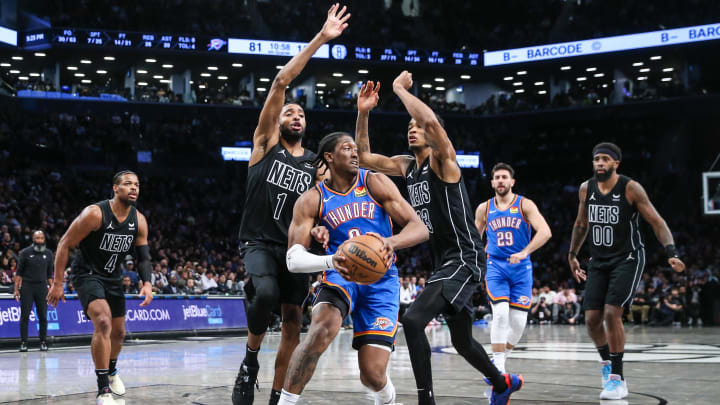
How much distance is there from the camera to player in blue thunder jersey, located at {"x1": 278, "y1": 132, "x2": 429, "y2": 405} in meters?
5.09

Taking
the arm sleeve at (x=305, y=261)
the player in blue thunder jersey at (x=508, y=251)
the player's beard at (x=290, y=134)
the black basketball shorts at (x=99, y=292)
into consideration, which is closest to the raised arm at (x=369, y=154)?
the player's beard at (x=290, y=134)

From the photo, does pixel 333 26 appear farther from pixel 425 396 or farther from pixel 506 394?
pixel 506 394

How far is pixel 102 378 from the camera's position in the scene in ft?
22.9

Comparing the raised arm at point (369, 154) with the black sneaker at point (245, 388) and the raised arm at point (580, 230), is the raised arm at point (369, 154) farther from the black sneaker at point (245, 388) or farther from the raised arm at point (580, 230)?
the raised arm at point (580, 230)

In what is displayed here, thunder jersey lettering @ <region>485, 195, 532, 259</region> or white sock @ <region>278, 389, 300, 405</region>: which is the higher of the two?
thunder jersey lettering @ <region>485, 195, 532, 259</region>

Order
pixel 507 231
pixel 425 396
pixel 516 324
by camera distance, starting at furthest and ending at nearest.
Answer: pixel 507 231 → pixel 516 324 → pixel 425 396

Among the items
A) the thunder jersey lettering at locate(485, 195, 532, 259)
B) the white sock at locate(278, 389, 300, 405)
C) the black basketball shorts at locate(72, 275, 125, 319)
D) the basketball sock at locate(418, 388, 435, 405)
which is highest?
the thunder jersey lettering at locate(485, 195, 532, 259)

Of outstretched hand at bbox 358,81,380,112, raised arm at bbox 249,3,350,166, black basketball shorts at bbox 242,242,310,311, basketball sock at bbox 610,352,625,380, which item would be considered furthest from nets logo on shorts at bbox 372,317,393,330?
basketball sock at bbox 610,352,625,380

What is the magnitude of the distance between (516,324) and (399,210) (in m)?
3.55

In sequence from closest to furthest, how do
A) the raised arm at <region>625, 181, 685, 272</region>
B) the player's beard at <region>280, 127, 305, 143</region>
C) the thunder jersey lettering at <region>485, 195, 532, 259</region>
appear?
the player's beard at <region>280, 127, 305, 143</region>
the raised arm at <region>625, 181, 685, 272</region>
the thunder jersey lettering at <region>485, 195, 532, 259</region>

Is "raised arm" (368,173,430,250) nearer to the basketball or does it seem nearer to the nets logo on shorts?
the basketball

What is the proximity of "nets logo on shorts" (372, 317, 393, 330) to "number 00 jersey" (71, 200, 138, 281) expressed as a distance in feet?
11.6

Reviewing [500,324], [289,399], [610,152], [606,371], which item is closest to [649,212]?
[610,152]

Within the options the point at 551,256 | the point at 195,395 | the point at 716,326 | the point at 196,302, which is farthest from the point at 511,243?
the point at 551,256
